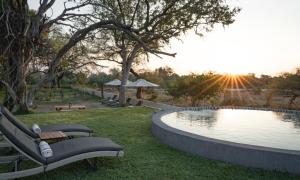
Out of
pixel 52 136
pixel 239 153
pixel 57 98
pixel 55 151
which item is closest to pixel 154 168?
pixel 239 153

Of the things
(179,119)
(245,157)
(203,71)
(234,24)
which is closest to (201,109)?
(179,119)

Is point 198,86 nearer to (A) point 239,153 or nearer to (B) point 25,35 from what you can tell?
(B) point 25,35

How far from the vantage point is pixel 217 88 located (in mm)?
21516

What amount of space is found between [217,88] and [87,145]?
17557 mm

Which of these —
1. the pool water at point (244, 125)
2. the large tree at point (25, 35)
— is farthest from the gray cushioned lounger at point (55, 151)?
the large tree at point (25, 35)

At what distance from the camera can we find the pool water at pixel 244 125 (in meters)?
8.37

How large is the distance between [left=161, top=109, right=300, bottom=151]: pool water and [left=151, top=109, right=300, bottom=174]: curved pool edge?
220 centimetres

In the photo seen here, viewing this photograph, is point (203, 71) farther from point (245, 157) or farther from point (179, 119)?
point (245, 157)

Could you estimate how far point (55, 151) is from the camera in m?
4.98

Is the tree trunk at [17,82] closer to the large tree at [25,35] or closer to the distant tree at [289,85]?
the large tree at [25,35]

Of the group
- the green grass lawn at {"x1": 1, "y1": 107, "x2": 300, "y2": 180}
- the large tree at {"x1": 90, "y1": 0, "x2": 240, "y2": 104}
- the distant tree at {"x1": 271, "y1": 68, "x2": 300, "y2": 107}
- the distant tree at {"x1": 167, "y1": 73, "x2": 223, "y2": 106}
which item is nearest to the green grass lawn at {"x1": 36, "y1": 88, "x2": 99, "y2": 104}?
the large tree at {"x1": 90, "y1": 0, "x2": 240, "y2": 104}

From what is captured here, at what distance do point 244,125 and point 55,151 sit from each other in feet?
25.8

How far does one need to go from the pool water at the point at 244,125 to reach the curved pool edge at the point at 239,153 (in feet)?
7.22

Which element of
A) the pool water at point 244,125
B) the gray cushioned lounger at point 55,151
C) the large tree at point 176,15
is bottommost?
the pool water at point 244,125
